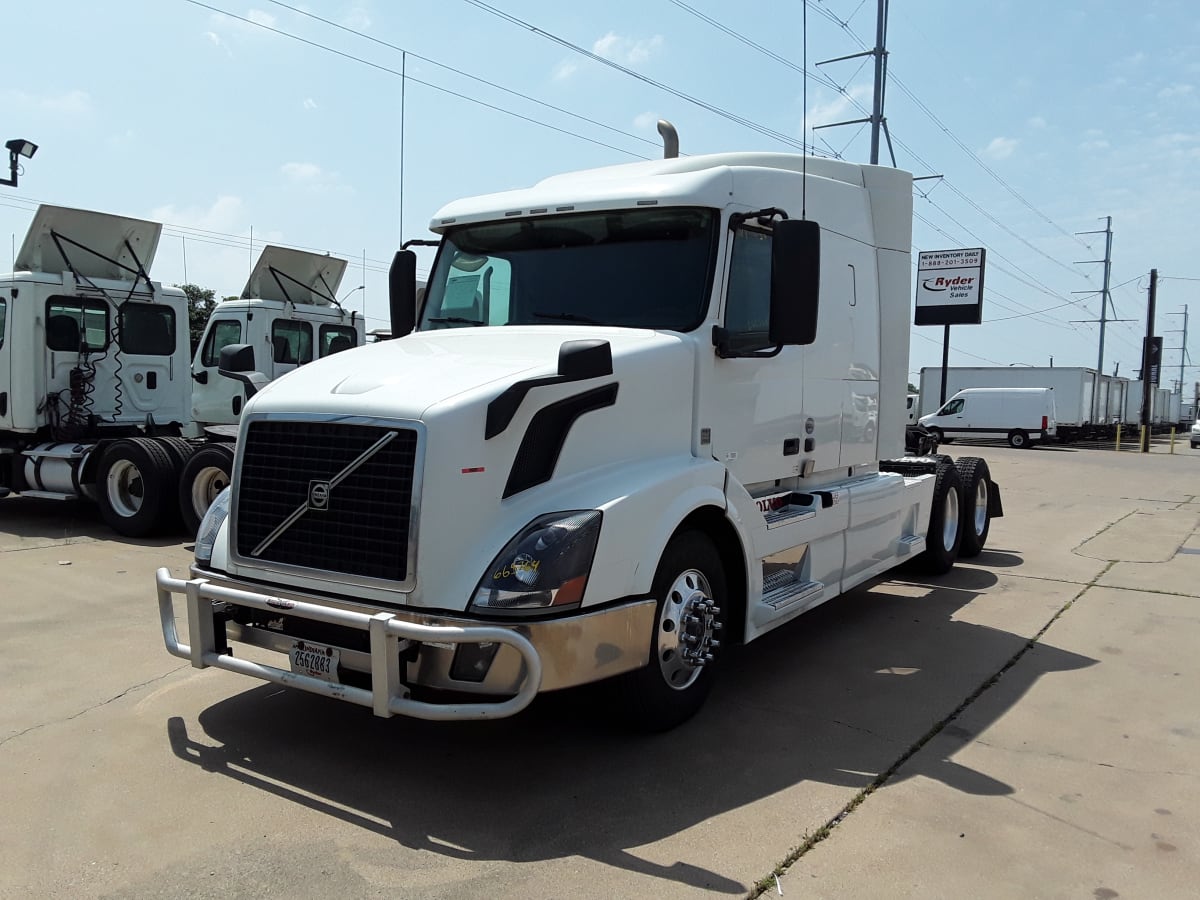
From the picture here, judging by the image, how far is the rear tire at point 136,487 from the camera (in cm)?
977

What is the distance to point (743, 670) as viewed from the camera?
577cm

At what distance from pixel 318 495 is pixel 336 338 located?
10.2 meters

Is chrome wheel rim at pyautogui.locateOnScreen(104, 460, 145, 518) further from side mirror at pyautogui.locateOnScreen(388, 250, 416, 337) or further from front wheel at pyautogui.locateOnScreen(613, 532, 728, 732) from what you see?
front wheel at pyautogui.locateOnScreen(613, 532, 728, 732)

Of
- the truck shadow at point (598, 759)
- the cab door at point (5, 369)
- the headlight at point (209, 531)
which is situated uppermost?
the cab door at point (5, 369)

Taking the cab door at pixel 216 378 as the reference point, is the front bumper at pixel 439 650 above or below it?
below

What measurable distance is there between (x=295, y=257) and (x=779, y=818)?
37.6 ft

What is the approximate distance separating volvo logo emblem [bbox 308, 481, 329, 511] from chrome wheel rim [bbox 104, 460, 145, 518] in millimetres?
7031

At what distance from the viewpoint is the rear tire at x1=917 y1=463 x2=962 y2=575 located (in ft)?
28.5

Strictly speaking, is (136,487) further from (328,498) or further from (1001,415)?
(1001,415)

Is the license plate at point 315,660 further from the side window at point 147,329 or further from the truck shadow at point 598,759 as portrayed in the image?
the side window at point 147,329

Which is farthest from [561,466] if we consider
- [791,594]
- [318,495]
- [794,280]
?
[791,594]

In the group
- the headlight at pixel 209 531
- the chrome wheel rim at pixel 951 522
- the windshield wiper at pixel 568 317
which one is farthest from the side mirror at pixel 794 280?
the chrome wheel rim at pixel 951 522

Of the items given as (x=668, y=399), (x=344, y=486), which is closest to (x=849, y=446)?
(x=668, y=399)

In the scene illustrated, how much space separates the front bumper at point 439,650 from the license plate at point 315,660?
35mm
